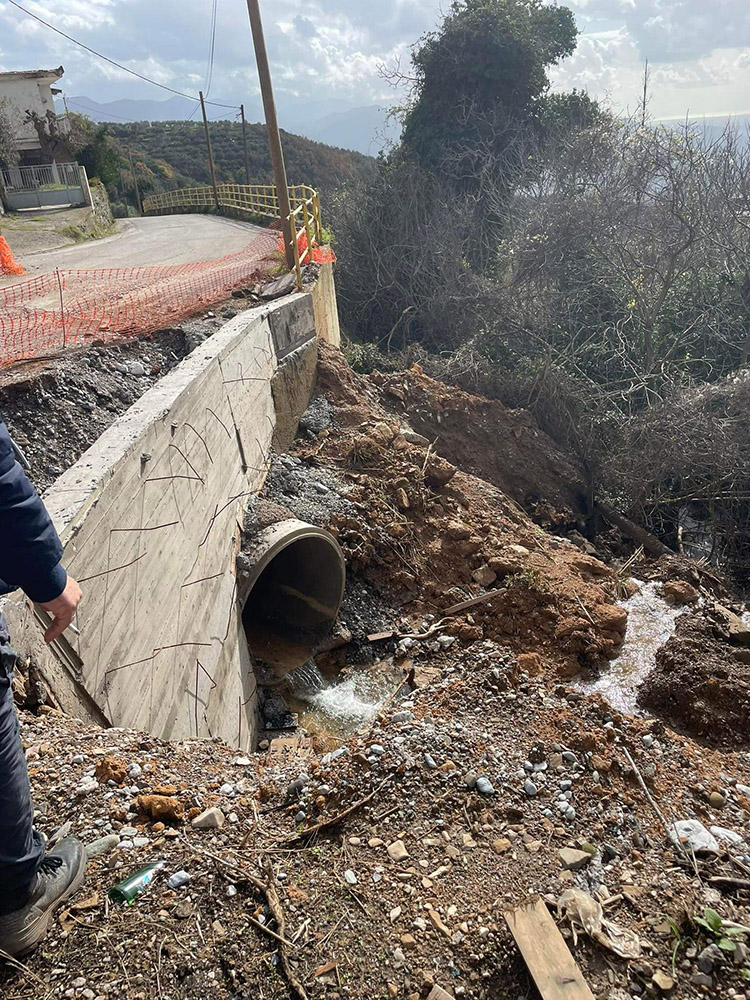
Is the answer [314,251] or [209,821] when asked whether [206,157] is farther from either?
[209,821]

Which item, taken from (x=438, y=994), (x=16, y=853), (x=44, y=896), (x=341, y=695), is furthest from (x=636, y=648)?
(x=16, y=853)

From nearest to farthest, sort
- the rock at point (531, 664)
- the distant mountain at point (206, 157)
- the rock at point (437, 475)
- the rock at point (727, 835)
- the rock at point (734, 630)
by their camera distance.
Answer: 1. the rock at point (727, 835)
2. the rock at point (531, 664)
3. the rock at point (734, 630)
4. the rock at point (437, 475)
5. the distant mountain at point (206, 157)

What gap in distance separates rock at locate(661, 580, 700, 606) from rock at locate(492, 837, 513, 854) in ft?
17.9

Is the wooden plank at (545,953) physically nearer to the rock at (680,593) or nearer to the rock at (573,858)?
the rock at (573,858)

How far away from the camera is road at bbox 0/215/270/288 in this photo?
12488mm

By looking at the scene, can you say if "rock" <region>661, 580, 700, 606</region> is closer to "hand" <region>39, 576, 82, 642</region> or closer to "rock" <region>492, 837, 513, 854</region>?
"rock" <region>492, 837, 513, 854</region>

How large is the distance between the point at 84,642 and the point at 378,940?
1978mm

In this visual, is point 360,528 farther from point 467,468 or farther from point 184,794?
point 184,794

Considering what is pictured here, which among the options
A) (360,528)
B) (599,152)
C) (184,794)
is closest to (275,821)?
(184,794)

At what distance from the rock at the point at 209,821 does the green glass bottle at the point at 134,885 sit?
29cm

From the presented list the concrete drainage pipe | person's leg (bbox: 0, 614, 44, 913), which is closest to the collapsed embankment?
person's leg (bbox: 0, 614, 44, 913)

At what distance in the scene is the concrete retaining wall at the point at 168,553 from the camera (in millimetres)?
3428

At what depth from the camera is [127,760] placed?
313cm

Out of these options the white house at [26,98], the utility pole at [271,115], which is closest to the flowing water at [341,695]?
the utility pole at [271,115]
